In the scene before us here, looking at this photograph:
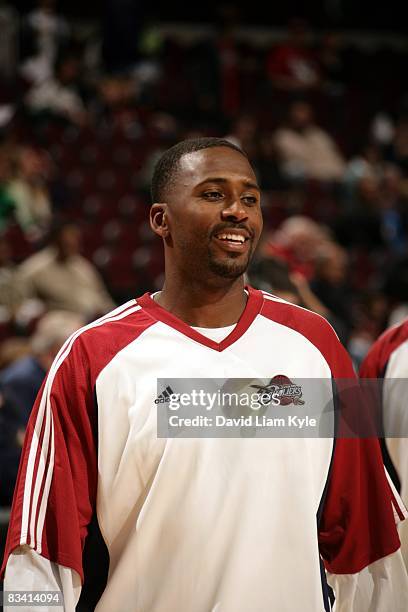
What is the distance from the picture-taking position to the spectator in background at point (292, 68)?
12.1 metres

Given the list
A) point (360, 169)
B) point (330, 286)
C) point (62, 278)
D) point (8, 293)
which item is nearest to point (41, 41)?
point (360, 169)

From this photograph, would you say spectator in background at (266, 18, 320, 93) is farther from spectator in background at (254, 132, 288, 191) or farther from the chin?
the chin

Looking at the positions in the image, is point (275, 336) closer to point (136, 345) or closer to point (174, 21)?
point (136, 345)

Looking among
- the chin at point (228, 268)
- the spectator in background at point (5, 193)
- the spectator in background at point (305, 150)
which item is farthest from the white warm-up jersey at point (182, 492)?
the spectator in background at point (305, 150)

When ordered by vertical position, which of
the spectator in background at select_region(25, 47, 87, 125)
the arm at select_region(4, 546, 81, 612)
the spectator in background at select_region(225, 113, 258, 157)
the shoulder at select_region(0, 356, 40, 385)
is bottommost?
the arm at select_region(4, 546, 81, 612)

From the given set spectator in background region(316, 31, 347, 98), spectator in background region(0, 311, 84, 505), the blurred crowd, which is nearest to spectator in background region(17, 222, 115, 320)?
the blurred crowd

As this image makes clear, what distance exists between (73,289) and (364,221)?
3386mm

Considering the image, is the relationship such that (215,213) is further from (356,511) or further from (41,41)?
(41,41)

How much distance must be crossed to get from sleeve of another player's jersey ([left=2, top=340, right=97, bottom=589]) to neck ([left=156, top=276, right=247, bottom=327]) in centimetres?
28

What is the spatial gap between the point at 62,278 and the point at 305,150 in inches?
160

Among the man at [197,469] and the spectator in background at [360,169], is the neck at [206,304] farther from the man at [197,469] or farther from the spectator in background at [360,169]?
the spectator in background at [360,169]

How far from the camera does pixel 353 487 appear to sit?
2463mm

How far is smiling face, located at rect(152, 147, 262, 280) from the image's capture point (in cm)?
245

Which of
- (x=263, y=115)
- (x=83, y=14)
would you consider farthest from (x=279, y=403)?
(x=83, y=14)
